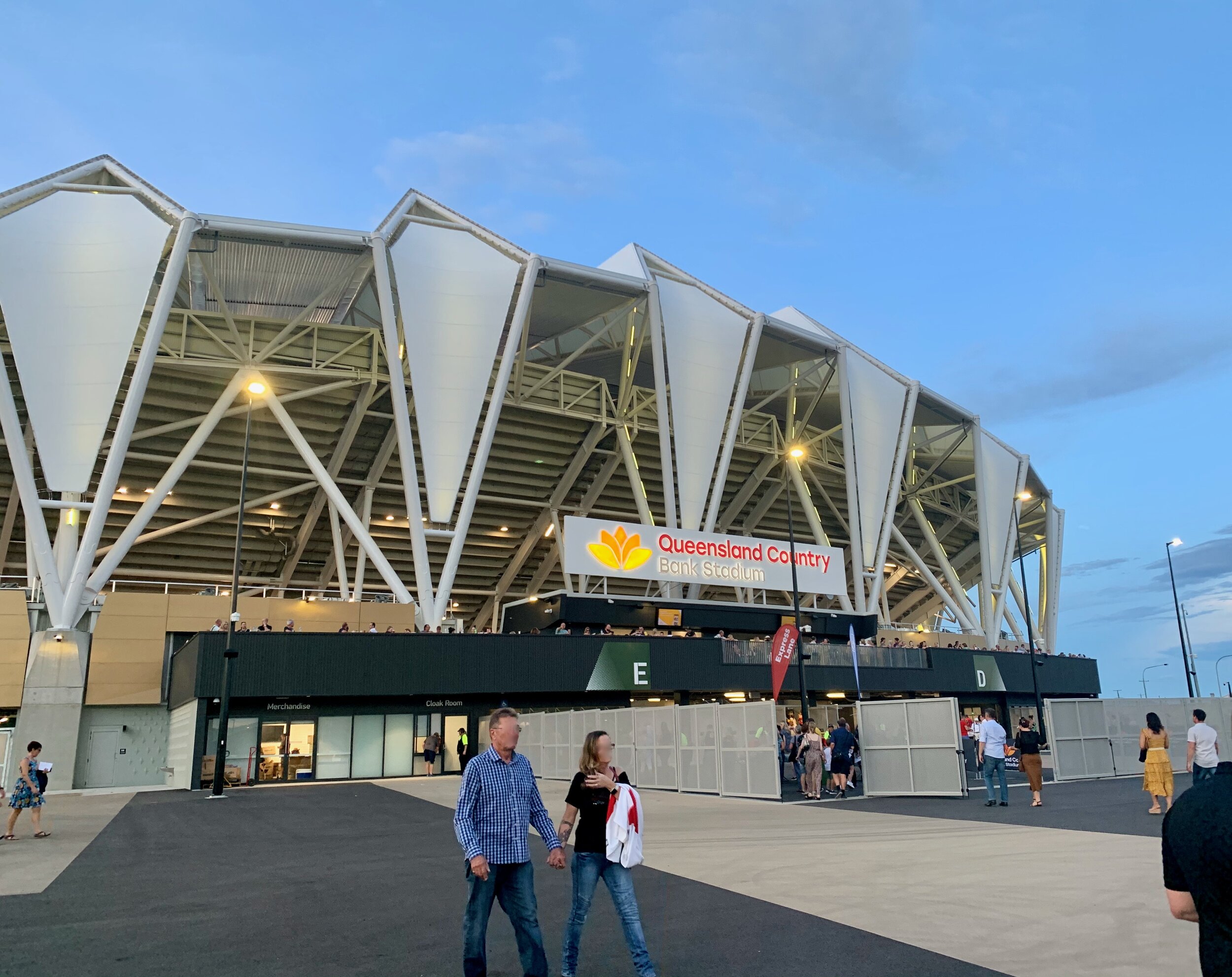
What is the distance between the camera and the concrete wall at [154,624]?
31.4 metres

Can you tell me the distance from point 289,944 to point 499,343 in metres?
29.3

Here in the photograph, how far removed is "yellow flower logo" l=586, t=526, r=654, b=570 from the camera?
3553cm

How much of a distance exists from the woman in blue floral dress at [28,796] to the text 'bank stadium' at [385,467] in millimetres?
12784

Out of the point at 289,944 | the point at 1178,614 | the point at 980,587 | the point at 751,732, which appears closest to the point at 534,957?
the point at 289,944

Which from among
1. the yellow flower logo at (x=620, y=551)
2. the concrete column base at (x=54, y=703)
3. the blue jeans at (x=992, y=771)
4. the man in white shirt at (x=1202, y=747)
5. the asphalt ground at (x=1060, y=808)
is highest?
the yellow flower logo at (x=620, y=551)

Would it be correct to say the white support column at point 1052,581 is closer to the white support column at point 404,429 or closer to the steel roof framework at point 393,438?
the steel roof framework at point 393,438

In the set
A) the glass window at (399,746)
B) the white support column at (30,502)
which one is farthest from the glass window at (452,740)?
the white support column at (30,502)

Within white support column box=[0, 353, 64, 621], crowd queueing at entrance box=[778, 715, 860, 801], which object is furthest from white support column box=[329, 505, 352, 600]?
crowd queueing at entrance box=[778, 715, 860, 801]

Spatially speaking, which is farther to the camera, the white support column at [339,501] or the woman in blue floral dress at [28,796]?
the white support column at [339,501]

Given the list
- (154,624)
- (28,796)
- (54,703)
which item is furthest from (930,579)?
(28,796)

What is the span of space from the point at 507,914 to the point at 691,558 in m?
32.6

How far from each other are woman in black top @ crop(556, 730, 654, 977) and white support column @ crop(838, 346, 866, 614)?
131 feet

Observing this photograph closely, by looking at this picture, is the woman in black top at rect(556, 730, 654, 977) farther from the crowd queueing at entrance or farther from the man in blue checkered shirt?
the crowd queueing at entrance

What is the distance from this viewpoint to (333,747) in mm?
30844
